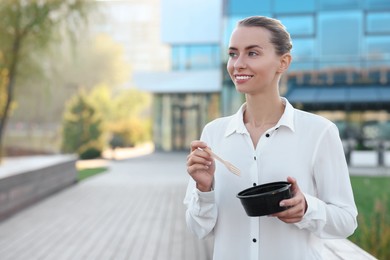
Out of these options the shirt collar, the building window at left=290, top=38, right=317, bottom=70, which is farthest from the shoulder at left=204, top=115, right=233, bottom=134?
the building window at left=290, top=38, right=317, bottom=70

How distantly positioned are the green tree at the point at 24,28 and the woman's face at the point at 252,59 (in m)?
12.9

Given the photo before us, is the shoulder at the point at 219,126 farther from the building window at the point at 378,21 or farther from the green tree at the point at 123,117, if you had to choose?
the green tree at the point at 123,117

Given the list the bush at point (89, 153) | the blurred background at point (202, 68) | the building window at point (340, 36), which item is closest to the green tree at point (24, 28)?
the blurred background at point (202, 68)

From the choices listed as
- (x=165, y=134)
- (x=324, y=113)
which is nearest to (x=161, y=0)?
(x=165, y=134)

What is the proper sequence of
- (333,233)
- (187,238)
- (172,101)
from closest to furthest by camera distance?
1. (333,233)
2. (187,238)
3. (172,101)

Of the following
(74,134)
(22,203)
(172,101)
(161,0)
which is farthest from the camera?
(172,101)

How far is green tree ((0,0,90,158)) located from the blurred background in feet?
0.09

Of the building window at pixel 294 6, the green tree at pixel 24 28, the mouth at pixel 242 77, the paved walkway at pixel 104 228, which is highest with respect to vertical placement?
the building window at pixel 294 6

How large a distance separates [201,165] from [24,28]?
13317 mm

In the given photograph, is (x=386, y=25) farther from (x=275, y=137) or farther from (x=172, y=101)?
(x=275, y=137)

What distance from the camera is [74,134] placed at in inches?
1010

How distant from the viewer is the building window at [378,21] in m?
21.5

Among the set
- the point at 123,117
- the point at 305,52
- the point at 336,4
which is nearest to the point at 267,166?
the point at 305,52

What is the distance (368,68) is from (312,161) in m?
21.4
